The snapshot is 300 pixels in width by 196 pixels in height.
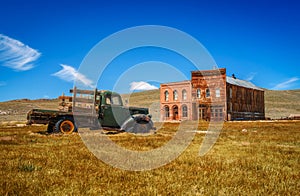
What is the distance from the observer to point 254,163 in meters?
6.66

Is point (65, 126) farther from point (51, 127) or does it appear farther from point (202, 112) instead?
point (202, 112)

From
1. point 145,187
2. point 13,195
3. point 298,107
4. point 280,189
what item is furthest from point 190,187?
point 298,107

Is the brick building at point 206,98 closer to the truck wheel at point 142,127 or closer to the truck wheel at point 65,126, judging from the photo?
the truck wheel at point 142,127

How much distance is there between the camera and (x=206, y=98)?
45.0m

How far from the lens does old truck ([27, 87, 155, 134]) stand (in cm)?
1448

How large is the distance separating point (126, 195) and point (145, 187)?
0.54 metres

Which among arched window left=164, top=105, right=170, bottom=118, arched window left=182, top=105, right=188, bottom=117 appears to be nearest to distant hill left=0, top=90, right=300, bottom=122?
arched window left=164, top=105, right=170, bottom=118

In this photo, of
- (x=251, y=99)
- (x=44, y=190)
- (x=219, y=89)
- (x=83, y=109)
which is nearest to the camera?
(x=44, y=190)

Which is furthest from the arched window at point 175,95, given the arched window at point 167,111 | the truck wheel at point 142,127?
the truck wheel at point 142,127

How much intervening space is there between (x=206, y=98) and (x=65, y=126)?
112 ft

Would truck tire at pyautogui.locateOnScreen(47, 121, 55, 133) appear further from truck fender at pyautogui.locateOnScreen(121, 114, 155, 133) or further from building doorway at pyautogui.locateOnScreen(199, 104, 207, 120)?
building doorway at pyautogui.locateOnScreen(199, 104, 207, 120)

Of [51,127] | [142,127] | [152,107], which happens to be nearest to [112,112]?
[142,127]

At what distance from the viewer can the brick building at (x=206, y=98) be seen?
43906 millimetres

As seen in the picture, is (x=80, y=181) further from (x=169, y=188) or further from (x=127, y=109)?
(x=127, y=109)
